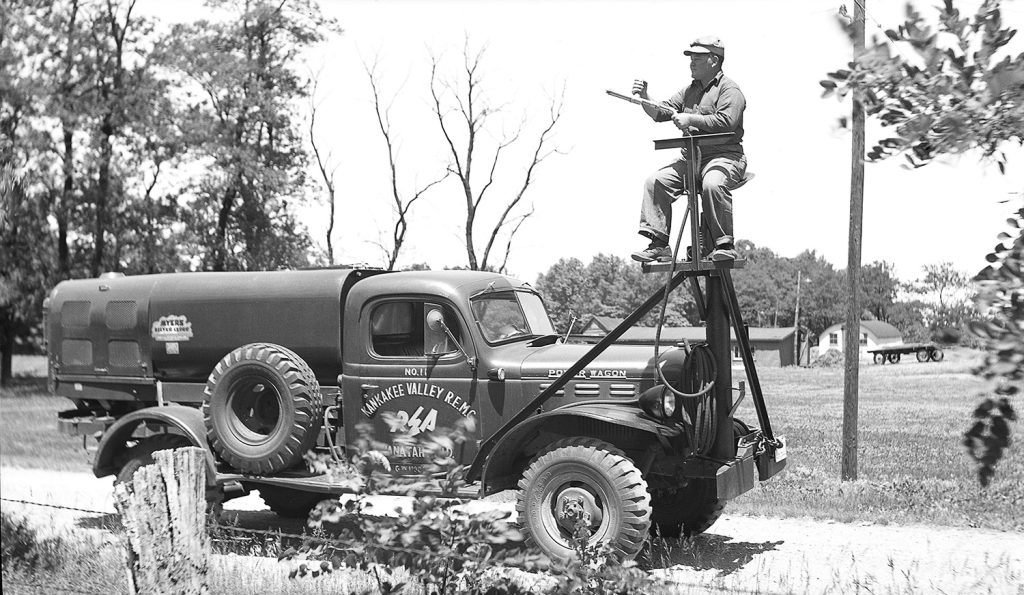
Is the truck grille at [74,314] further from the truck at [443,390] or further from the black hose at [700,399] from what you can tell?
the black hose at [700,399]

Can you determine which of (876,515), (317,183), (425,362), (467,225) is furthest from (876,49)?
(317,183)

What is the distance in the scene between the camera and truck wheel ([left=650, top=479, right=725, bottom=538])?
798cm

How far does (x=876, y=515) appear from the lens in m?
8.86

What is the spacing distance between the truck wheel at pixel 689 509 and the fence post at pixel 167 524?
162 inches

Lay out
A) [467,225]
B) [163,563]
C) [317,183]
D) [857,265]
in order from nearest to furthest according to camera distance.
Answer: [163,563] < [857,265] < [467,225] < [317,183]

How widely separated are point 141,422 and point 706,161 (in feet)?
17.6

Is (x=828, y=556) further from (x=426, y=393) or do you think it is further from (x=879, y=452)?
(x=879, y=452)

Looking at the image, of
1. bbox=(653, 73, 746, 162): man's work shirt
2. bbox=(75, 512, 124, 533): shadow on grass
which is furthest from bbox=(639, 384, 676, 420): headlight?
bbox=(75, 512, 124, 533): shadow on grass

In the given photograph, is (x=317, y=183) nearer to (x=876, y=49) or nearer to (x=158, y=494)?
(x=158, y=494)

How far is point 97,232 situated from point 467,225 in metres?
10.7

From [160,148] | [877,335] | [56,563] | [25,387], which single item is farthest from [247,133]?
[56,563]

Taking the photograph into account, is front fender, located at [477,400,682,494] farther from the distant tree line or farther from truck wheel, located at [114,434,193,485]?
the distant tree line

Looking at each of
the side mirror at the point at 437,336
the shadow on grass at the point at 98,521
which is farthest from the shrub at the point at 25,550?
the side mirror at the point at 437,336

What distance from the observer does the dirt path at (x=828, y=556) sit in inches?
253
